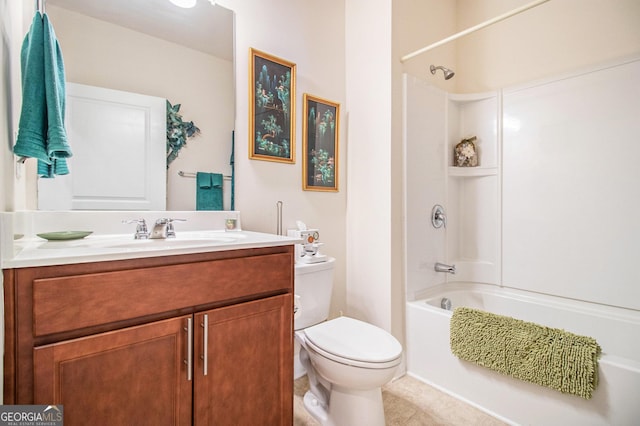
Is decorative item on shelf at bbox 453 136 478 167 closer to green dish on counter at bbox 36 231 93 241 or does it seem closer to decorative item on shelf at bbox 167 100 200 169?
decorative item on shelf at bbox 167 100 200 169

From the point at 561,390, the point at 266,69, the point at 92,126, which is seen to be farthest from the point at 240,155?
the point at 561,390

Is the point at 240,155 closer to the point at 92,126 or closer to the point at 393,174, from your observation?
the point at 92,126

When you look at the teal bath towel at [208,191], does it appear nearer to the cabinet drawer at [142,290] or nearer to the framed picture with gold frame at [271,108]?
the framed picture with gold frame at [271,108]

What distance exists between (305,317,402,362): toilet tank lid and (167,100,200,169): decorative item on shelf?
110cm

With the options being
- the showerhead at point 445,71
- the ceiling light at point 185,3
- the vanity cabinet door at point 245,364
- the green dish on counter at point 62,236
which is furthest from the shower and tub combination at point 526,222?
the green dish on counter at point 62,236

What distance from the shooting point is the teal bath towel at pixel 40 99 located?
892 millimetres

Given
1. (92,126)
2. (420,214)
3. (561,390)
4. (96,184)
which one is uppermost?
(92,126)

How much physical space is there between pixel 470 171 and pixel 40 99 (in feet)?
8.29

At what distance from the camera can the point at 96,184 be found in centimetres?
126

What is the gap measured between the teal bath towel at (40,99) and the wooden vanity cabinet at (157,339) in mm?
440

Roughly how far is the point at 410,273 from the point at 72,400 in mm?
1724

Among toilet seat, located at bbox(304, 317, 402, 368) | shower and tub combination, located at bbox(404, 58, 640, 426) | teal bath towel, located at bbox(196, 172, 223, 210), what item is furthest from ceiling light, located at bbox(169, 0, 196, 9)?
toilet seat, located at bbox(304, 317, 402, 368)

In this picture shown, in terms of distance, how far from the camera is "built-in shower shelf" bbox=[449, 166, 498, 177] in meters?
2.32

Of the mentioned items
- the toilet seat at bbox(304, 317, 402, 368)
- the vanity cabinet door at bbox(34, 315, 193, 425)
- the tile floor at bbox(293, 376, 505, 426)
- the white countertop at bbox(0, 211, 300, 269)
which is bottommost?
the tile floor at bbox(293, 376, 505, 426)
